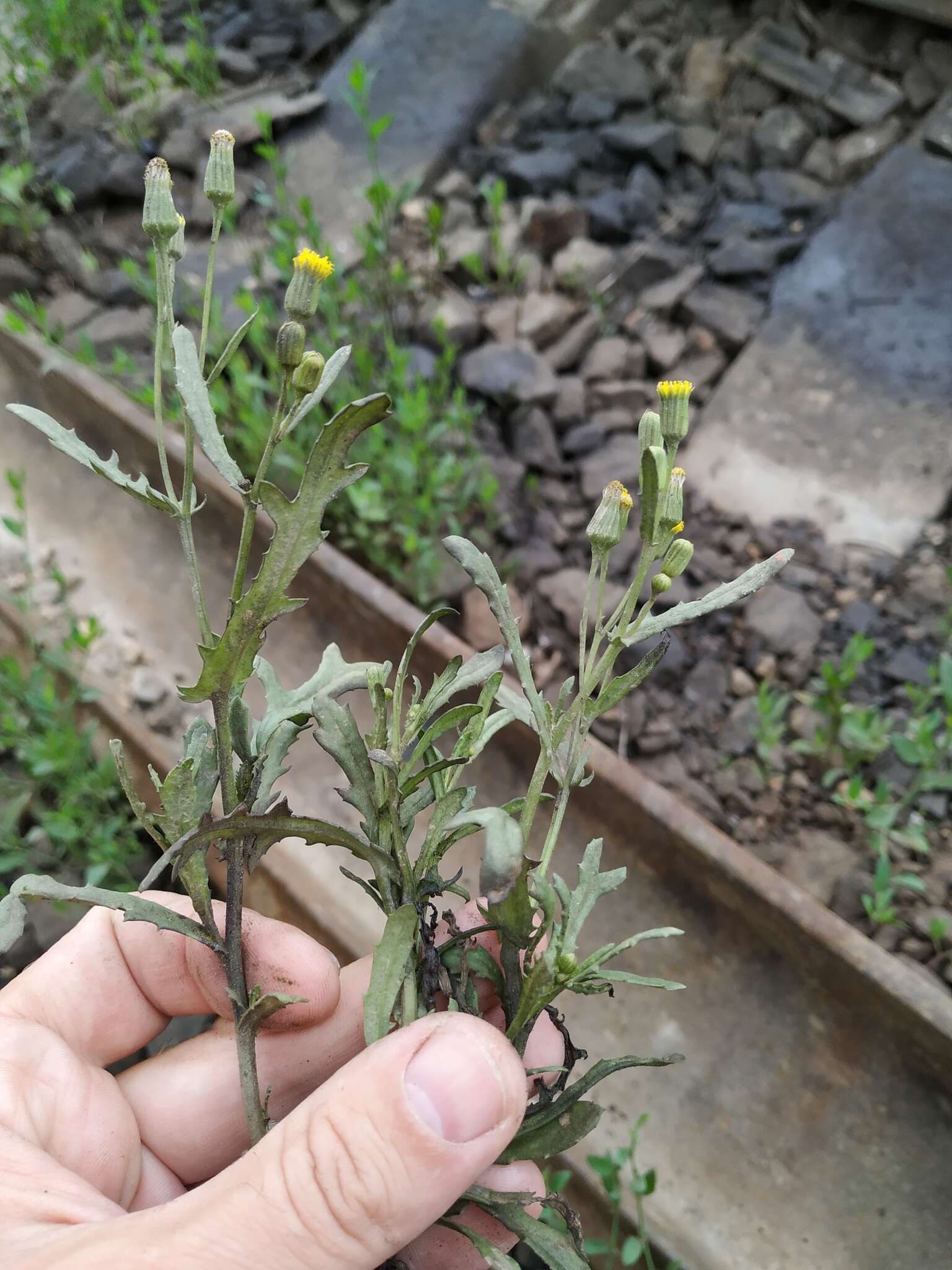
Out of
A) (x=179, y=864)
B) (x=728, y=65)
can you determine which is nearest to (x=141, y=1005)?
(x=179, y=864)

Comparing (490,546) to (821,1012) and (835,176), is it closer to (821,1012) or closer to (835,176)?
(821,1012)

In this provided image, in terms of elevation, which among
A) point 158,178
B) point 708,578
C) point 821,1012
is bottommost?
point 821,1012

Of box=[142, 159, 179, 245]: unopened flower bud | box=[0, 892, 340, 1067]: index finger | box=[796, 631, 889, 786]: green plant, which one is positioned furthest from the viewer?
box=[796, 631, 889, 786]: green plant

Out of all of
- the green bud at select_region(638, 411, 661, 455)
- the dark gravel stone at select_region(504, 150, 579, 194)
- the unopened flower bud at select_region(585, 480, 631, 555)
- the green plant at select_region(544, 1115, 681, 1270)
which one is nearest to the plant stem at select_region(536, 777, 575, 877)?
the unopened flower bud at select_region(585, 480, 631, 555)

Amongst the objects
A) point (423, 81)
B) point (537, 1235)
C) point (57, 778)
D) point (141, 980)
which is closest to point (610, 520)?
point (537, 1235)

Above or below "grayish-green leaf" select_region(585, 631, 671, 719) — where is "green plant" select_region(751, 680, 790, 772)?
below

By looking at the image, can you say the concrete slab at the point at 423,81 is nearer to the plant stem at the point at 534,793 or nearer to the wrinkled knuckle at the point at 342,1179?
the plant stem at the point at 534,793

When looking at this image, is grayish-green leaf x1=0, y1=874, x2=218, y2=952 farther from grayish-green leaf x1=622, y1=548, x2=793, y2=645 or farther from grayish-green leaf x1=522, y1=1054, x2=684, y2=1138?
grayish-green leaf x1=622, y1=548, x2=793, y2=645

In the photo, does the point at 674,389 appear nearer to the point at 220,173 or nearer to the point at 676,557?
the point at 676,557
